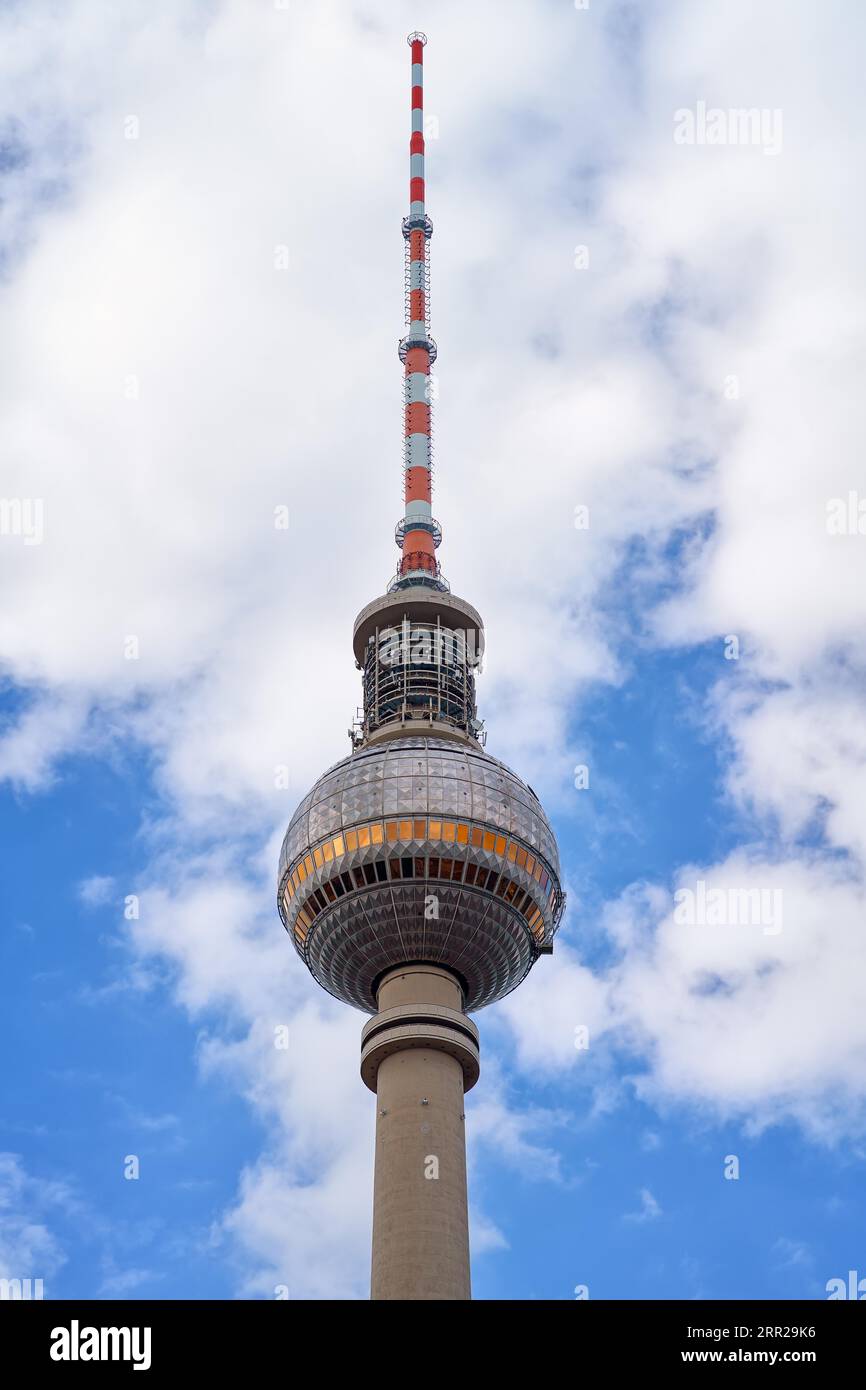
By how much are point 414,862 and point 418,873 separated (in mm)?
709

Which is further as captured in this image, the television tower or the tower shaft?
the television tower

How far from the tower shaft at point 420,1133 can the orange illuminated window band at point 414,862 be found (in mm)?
6339

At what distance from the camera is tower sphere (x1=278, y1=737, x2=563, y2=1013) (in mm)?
91562

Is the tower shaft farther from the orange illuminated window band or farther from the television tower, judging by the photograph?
the orange illuminated window band

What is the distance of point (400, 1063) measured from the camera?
8956 centimetres

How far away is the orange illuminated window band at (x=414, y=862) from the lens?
91375mm

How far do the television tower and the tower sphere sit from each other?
9 centimetres
